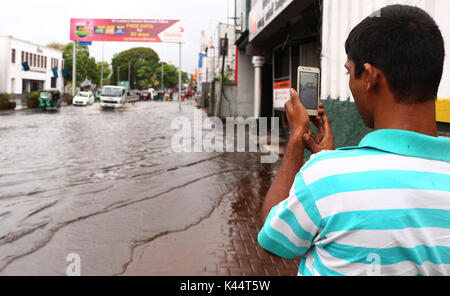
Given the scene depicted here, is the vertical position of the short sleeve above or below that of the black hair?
below

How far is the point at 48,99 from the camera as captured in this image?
3070 centimetres

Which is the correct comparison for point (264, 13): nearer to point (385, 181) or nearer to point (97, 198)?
point (97, 198)

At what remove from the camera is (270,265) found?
3.87 meters

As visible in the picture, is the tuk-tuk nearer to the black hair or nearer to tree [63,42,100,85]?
the black hair

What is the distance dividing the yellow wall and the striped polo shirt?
8.59ft

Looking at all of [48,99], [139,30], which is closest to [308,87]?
[48,99]

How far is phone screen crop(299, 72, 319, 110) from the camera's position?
1897 millimetres

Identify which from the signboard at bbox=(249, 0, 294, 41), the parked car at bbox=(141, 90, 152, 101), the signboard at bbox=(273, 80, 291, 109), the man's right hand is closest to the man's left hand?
the man's right hand

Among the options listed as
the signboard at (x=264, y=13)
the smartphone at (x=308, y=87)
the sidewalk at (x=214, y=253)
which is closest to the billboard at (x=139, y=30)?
the signboard at (x=264, y=13)

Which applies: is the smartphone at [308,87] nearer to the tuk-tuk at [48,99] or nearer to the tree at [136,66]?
the tuk-tuk at [48,99]

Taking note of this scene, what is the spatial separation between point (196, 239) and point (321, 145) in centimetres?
332

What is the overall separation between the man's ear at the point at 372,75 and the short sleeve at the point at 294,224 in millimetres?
332

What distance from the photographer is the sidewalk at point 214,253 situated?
3.72 metres
